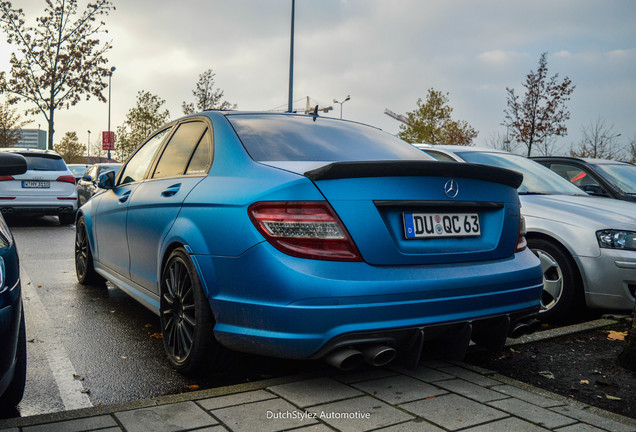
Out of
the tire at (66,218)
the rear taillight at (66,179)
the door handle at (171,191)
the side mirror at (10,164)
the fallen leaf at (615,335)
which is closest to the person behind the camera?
the side mirror at (10,164)

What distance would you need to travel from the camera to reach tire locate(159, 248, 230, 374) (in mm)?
3271

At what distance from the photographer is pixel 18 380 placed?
2869mm

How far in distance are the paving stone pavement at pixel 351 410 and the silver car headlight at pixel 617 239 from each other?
83.9 inches

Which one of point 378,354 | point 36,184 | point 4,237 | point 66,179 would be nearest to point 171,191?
point 4,237

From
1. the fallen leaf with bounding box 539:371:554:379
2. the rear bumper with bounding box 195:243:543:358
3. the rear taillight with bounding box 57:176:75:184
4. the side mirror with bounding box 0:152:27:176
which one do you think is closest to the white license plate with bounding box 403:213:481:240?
the rear bumper with bounding box 195:243:543:358

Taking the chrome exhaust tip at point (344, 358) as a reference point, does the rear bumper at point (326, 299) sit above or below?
above

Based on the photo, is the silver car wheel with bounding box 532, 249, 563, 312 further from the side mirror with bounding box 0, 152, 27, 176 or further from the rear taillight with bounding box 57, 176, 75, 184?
the rear taillight with bounding box 57, 176, 75, 184

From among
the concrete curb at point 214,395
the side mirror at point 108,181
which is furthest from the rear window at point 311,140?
the side mirror at point 108,181

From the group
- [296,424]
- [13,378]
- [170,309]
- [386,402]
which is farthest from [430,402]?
[13,378]

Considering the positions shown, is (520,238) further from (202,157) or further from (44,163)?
(44,163)

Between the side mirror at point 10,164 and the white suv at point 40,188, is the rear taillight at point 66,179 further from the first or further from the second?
the side mirror at point 10,164

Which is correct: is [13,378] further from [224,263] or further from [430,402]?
[430,402]

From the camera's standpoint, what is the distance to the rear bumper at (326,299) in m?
2.75

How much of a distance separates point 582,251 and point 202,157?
321 centimetres
